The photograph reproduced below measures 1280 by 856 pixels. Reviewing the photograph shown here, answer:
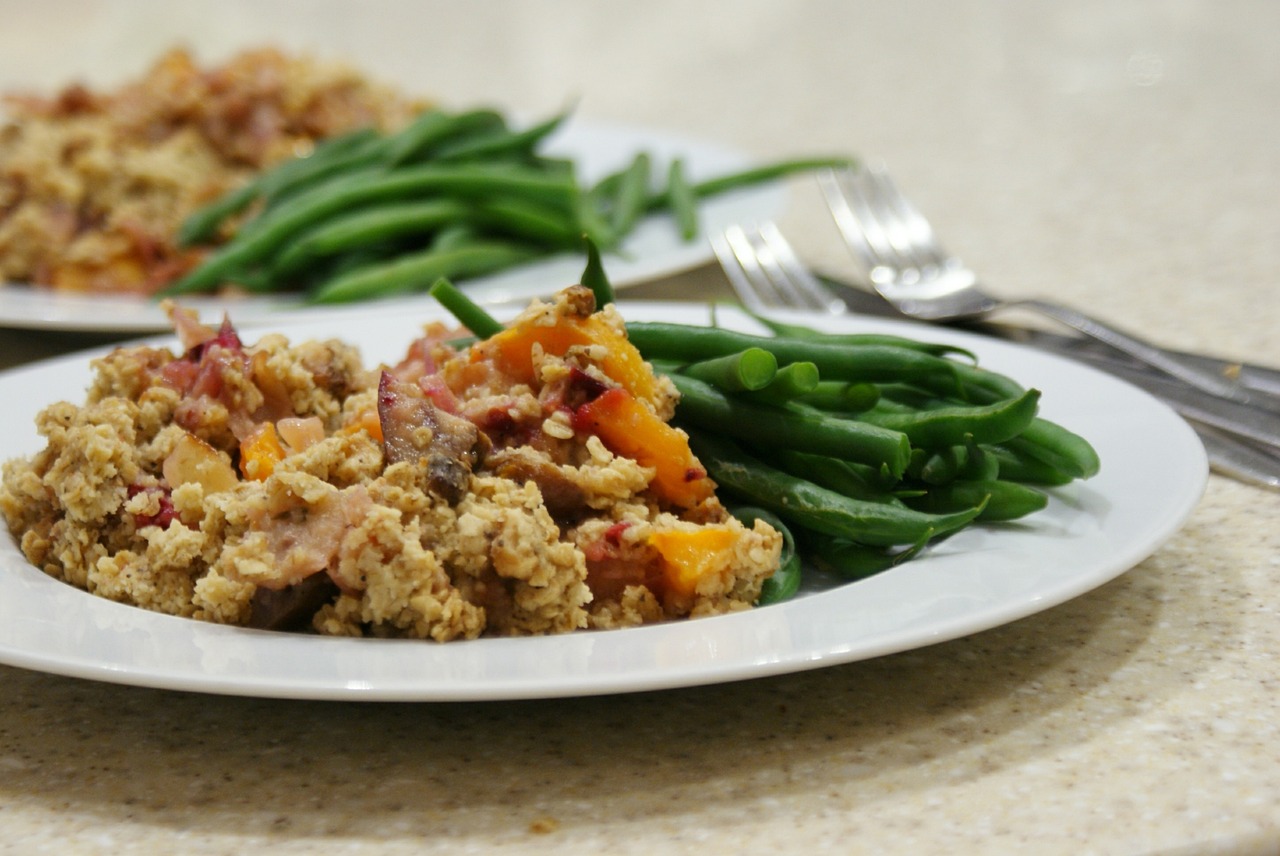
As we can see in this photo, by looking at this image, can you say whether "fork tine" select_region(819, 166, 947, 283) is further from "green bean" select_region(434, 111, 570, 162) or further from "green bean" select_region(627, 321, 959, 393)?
"green bean" select_region(627, 321, 959, 393)

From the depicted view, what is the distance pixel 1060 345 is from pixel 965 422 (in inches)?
43.5

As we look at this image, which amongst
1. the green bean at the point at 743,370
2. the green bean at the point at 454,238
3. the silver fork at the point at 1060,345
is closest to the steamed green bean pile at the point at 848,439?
the green bean at the point at 743,370

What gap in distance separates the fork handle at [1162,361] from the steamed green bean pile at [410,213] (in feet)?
4.71

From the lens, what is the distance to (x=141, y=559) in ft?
6.27

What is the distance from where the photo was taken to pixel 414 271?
3771mm

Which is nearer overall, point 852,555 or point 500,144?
point 852,555

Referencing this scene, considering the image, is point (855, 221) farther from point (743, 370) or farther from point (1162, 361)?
point (743, 370)

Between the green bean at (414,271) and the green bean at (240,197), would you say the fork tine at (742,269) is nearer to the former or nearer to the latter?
the green bean at (414,271)

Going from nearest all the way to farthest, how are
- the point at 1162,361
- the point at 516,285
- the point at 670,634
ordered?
1. the point at 670,634
2. the point at 1162,361
3. the point at 516,285

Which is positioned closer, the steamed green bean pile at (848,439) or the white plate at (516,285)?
the steamed green bean pile at (848,439)

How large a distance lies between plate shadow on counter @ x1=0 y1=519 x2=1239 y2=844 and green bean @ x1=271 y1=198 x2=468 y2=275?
2048mm

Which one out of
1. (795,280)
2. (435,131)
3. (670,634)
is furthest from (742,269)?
(670,634)

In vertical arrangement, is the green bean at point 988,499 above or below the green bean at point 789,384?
below

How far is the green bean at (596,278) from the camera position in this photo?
84.5 inches
